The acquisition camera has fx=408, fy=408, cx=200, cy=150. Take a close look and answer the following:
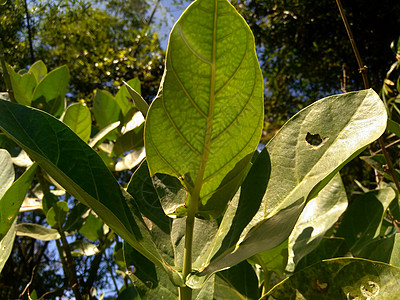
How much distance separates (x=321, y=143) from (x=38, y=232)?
71 cm

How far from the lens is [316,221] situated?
60 centimetres

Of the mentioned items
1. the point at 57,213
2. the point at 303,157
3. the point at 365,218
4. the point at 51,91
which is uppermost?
the point at 51,91

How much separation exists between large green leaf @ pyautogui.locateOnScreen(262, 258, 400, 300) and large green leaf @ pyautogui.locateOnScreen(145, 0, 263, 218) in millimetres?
108

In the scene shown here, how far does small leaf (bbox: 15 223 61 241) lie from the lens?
35.1 inches

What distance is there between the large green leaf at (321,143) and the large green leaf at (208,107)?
0.16 feet

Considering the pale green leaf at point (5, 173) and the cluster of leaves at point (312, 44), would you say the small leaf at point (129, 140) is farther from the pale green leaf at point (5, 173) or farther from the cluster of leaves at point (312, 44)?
the cluster of leaves at point (312, 44)

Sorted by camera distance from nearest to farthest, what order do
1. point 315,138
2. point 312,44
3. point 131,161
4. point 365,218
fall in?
1. point 315,138
2. point 365,218
3. point 131,161
4. point 312,44

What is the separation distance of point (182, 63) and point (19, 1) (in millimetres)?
1093

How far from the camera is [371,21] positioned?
334 centimetres

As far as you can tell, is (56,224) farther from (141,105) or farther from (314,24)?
(314,24)

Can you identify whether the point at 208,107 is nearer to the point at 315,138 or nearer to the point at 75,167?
the point at 75,167

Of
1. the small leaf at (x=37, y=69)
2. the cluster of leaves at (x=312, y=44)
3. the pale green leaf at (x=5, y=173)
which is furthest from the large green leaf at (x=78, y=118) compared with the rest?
the cluster of leaves at (x=312, y=44)

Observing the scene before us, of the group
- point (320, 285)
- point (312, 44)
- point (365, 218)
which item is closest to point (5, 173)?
point (320, 285)

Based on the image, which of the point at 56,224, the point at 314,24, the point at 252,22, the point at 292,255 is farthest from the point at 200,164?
the point at 314,24
